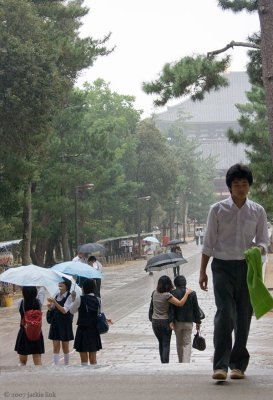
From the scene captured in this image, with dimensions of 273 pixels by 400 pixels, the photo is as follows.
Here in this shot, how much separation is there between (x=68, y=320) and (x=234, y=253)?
573cm

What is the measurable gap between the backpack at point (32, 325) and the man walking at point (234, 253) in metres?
4.60

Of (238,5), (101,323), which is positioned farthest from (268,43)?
(238,5)

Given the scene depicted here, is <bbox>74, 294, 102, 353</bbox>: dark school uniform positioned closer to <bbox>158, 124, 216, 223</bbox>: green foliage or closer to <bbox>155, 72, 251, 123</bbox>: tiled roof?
<bbox>158, 124, 216, 223</bbox>: green foliage

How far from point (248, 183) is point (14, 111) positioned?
75.1 ft

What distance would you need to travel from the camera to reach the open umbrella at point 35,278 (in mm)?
11500

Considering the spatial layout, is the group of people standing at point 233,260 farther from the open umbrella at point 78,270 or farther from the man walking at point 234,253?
the open umbrella at point 78,270

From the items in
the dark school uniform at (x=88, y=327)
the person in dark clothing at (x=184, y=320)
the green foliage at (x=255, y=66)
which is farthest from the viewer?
the green foliage at (x=255, y=66)

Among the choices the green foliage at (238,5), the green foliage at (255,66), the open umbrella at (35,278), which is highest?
the green foliage at (238,5)

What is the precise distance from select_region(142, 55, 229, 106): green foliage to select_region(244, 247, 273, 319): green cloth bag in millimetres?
9771

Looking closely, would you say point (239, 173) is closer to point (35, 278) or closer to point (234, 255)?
point (234, 255)

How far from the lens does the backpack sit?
10352mm

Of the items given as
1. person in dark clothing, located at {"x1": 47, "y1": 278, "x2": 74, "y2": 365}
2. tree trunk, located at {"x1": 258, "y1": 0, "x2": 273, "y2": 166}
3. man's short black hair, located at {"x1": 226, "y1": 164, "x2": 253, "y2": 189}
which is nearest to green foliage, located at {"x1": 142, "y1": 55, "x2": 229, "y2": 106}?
tree trunk, located at {"x1": 258, "y1": 0, "x2": 273, "y2": 166}

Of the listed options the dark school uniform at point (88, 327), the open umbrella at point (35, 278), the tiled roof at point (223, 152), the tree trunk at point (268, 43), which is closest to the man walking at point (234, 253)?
the dark school uniform at point (88, 327)

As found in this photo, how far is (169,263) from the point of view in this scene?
21.1m
